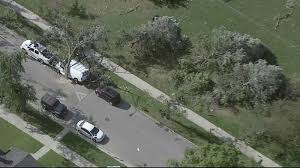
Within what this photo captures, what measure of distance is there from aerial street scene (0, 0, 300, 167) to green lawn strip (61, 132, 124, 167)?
0.11 m

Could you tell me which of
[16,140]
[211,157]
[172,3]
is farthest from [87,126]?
[172,3]

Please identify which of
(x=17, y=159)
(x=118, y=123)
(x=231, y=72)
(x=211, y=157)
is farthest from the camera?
(x=231, y=72)

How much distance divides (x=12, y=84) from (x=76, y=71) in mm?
8216

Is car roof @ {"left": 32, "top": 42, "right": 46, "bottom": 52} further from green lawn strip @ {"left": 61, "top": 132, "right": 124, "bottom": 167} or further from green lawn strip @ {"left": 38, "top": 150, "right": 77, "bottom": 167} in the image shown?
green lawn strip @ {"left": 38, "top": 150, "right": 77, "bottom": 167}

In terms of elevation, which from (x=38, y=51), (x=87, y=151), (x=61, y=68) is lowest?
(x=87, y=151)

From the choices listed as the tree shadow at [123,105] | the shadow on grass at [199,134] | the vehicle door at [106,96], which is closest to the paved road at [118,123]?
the tree shadow at [123,105]

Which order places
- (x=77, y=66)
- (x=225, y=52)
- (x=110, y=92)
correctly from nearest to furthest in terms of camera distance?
(x=110, y=92)
(x=77, y=66)
(x=225, y=52)

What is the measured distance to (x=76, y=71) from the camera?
201 ft

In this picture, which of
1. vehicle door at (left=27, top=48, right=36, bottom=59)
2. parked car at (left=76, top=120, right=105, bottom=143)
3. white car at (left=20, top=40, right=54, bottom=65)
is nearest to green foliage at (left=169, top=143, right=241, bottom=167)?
parked car at (left=76, top=120, right=105, bottom=143)

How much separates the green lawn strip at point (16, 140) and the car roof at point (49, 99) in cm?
395

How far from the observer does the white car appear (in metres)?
62.9

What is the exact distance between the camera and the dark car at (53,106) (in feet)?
191

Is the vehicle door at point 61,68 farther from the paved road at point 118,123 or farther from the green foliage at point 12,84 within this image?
the green foliage at point 12,84

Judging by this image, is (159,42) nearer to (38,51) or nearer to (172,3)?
(172,3)
